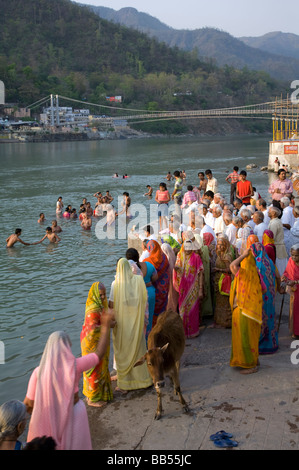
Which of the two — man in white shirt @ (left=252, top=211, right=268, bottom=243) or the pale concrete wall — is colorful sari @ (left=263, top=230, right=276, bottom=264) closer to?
man in white shirt @ (left=252, top=211, right=268, bottom=243)

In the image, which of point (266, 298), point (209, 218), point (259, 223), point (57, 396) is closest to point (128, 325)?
point (266, 298)

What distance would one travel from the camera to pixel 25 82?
11300 centimetres

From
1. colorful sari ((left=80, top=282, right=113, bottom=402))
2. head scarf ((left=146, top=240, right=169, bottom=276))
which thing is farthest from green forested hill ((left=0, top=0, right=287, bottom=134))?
colorful sari ((left=80, top=282, right=113, bottom=402))

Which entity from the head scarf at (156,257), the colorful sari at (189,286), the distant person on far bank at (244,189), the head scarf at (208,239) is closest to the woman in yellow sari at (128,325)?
the head scarf at (156,257)

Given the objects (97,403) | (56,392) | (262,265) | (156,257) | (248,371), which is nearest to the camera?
(56,392)

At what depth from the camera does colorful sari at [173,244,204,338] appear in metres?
5.31

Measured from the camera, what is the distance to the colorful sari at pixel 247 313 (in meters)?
4.43

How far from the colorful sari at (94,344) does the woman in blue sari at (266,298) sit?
5.02 ft

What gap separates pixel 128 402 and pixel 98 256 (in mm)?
7059

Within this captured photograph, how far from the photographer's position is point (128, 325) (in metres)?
4.25

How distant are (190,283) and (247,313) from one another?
101 centimetres

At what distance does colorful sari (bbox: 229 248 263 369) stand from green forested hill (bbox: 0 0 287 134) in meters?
110

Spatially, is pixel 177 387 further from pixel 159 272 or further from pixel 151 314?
pixel 159 272
